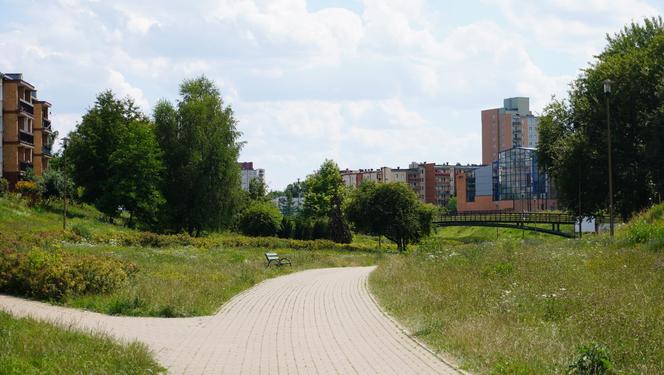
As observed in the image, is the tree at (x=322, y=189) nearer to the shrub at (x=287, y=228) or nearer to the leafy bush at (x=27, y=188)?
the shrub at (x=287, y=228)

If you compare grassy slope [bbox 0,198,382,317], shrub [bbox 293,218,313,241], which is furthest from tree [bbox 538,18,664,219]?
shrub [bbox 293,218,313,241]

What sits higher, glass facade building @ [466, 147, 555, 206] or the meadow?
glass facade building @ [466, 147, 555, 206]

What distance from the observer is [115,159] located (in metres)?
57.9

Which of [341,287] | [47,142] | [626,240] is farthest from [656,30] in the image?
[47,142]

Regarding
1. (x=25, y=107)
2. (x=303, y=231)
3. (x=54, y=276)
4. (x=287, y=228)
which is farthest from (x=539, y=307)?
(x=25, y=107)

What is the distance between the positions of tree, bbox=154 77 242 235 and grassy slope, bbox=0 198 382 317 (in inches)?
510

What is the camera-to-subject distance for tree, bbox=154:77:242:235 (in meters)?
60.9

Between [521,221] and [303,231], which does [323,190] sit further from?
[521,221]

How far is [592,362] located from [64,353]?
635 centimetres

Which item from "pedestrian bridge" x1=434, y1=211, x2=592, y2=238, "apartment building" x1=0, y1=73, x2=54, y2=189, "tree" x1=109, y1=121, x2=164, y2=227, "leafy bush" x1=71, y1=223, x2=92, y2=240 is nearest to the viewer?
"leafy bush" x1=71, y1=223, x2=92, y2=240

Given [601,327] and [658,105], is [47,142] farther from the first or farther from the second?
[601,327]

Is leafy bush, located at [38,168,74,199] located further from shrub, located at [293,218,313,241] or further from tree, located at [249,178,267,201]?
tree, located at [249,178,267,201]

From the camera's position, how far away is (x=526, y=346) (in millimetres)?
10164

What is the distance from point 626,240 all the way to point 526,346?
14.8 metres
